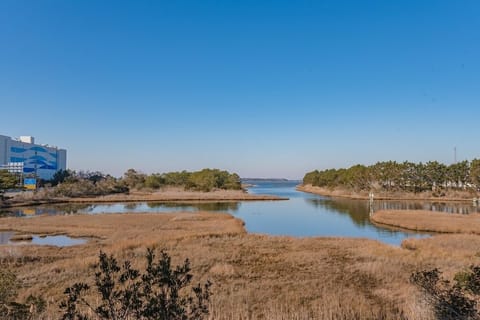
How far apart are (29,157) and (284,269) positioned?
102203 mm

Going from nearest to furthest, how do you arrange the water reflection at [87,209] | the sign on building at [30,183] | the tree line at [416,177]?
1. the water reflection at [87,209]
2. the tree line at [416,177]
3. the sign on building at [30,183]

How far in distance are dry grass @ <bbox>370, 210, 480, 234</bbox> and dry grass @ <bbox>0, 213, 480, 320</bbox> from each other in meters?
6.15

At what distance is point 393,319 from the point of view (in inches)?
289

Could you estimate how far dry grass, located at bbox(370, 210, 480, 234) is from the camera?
90.5ft

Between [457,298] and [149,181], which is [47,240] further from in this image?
[149,181]

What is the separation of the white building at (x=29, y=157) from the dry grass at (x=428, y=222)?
81.1 metres

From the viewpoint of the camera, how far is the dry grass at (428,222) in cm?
2758

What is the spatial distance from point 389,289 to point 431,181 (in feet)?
238

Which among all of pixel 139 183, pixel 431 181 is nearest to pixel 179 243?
pixel 431 181

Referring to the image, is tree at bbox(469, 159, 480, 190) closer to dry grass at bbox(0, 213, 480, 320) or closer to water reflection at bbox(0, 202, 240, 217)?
water reflection at bbox(0, 202, 240, 217)

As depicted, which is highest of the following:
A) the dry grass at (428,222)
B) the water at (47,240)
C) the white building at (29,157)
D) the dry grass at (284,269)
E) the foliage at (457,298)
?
the white building at (29,157)

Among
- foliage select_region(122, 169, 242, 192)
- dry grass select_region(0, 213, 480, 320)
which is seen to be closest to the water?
dry grass select_region(0, 213, 480, 320)

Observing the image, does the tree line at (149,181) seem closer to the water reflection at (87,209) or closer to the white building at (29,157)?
the white building at (29,157)

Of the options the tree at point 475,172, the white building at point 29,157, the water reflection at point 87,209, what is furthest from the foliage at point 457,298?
the white building at point 29,157
